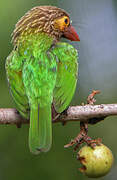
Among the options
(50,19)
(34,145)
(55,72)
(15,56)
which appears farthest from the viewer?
(50,19)

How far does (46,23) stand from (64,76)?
958 mm

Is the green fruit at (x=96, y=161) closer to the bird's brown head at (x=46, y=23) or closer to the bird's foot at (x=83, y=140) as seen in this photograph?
the bird's foot at (x=83, y=140)

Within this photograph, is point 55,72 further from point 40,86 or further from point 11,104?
point 11,104

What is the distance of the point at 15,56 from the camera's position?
146 inches

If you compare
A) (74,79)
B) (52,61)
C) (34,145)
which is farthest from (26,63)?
(34,145)

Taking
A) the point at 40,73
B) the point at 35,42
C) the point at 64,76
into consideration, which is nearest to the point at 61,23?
the point at 35,42

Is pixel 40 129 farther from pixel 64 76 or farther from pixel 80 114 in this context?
pixel 64 76

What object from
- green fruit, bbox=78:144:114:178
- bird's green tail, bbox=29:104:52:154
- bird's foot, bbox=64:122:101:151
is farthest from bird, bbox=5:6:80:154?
green fruit, bbox=78:144:114:178

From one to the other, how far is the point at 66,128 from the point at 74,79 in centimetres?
152

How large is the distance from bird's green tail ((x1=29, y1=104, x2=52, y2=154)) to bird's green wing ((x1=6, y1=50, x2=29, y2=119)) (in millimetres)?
90

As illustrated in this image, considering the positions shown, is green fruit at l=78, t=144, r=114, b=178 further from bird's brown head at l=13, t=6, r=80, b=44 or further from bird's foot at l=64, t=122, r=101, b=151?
bird's brown head at l=13, t=6, r=80, b=44

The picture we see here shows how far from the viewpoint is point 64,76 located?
11.4ft

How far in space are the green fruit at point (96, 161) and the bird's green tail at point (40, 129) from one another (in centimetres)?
32

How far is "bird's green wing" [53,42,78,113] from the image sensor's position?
3.26 metres
